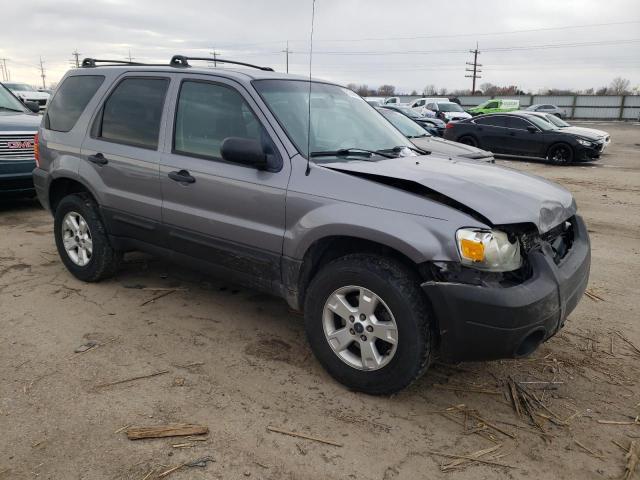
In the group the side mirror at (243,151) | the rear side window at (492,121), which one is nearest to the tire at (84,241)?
the side mirror at (243,151)

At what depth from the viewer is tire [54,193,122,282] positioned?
4656 millimetres

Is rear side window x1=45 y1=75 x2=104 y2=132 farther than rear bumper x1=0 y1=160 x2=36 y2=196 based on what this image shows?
No

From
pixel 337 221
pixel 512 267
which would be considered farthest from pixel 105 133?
pixel 512 267

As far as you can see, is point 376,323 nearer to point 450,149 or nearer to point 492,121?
point 450,149

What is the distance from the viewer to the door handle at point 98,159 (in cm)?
442

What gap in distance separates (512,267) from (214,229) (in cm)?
200

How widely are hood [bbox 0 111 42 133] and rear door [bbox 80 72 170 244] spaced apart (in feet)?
11.2

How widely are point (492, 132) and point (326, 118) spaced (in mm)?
13512

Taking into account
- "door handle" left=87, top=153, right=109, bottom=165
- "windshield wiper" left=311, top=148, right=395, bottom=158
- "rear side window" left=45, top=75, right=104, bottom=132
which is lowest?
"door handle" left=87, top=153, right=109, bottom=165

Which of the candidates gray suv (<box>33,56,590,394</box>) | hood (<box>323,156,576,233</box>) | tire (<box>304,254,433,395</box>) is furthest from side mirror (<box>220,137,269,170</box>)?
tire (<box>304,254,433,395</box>)

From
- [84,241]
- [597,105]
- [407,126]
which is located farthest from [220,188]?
[597,105]

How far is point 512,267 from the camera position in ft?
9.18

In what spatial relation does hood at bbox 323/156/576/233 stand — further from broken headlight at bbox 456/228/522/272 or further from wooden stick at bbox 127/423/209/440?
wooden stick at bbox 127/423/209/440

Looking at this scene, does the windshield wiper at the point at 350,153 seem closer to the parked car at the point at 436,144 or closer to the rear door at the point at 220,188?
the rear door at the point at 220,188
